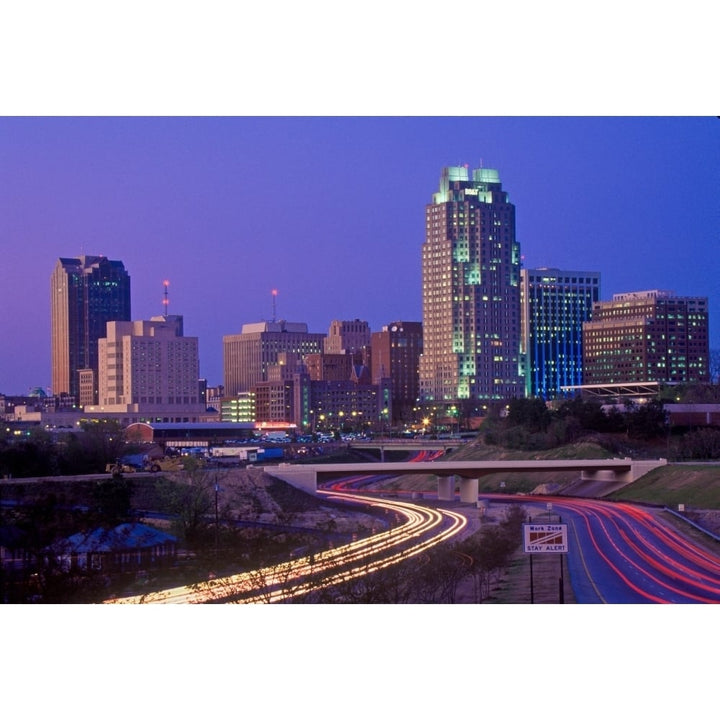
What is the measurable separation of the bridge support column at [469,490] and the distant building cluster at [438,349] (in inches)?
1275

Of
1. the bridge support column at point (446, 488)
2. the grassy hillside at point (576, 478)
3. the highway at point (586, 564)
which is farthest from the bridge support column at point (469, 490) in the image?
the highway at point (586, 564)

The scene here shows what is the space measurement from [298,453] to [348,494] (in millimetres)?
13523

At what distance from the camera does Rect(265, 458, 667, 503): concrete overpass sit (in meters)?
45.7

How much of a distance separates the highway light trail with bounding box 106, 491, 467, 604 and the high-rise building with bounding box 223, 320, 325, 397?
54.8 metres

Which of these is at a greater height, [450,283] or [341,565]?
[450,283]

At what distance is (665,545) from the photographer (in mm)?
32906

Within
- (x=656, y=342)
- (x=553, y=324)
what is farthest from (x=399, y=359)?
(x=656, y=342)

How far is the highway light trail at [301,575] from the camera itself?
2520 centimetres

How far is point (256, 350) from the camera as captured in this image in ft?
294

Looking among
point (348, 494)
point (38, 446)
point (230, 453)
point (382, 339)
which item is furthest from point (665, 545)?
point (382, 339)

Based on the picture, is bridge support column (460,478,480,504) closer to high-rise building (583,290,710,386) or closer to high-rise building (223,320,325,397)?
high-rise building (223,320,325,397)

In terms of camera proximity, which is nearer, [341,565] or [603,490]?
[341,565]
